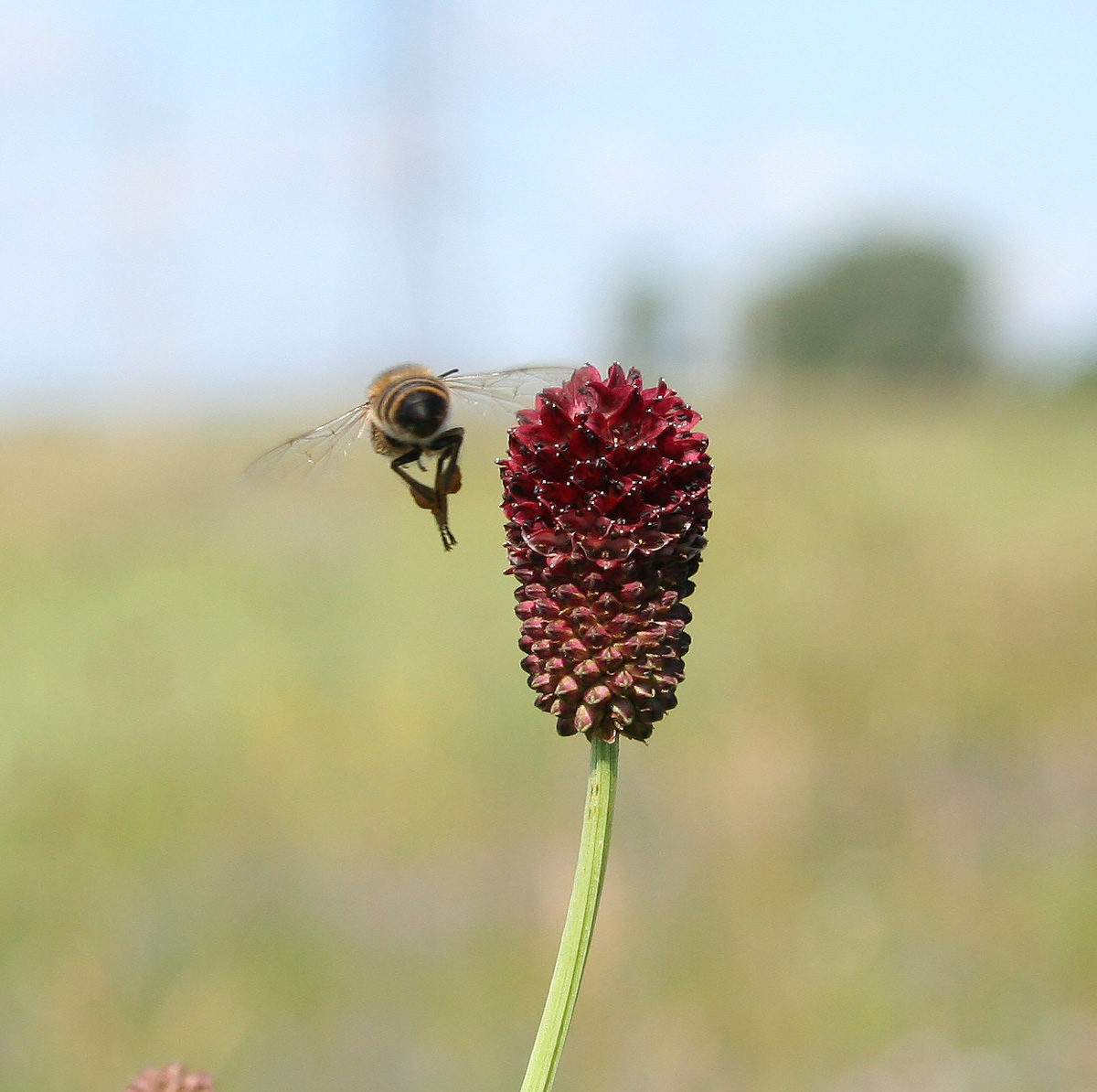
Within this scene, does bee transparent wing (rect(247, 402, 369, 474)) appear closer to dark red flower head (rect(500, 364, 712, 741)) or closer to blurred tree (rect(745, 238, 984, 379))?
dark red flower head (rect(500, 364, 712, 741))

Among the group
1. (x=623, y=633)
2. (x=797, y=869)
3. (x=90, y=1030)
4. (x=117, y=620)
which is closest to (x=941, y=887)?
(x=797, y=869)

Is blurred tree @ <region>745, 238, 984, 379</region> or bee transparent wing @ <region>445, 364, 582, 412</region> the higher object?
bee transparent wing @ <region>445, 364, 582, 412</region>

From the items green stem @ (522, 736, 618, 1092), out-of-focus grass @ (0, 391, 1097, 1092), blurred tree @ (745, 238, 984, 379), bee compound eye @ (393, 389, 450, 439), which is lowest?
blurred tree @ (745, 238, 984, 379)

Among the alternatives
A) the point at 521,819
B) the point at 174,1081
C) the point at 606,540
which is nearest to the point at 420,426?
the point at 606,540

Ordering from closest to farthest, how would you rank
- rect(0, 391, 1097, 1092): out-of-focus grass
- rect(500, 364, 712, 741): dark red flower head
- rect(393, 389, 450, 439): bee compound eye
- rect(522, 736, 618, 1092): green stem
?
rect(522, 736, 618, 1092): green stem → rect(500, 364, 712, 741): dark red flower head → rect(393, 389, 450, 439): bee compound eye → rect(0, 391, 1097, 1092): out-of-focus grass

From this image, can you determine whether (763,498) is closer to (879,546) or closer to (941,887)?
(879,546)

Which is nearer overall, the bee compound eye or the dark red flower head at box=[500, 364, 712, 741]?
the dark red flower head at box=[500, 364, 712, 741]

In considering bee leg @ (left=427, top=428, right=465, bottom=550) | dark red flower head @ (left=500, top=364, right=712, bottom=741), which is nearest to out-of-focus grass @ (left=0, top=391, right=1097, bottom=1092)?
bee leg @ (left=427, top=428, right=465, bottom=550)

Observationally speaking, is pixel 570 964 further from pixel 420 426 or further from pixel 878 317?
pixel 878 317

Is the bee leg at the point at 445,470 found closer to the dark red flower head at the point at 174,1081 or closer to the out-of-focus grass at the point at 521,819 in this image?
the dark red flower head at the point at 174,1081
